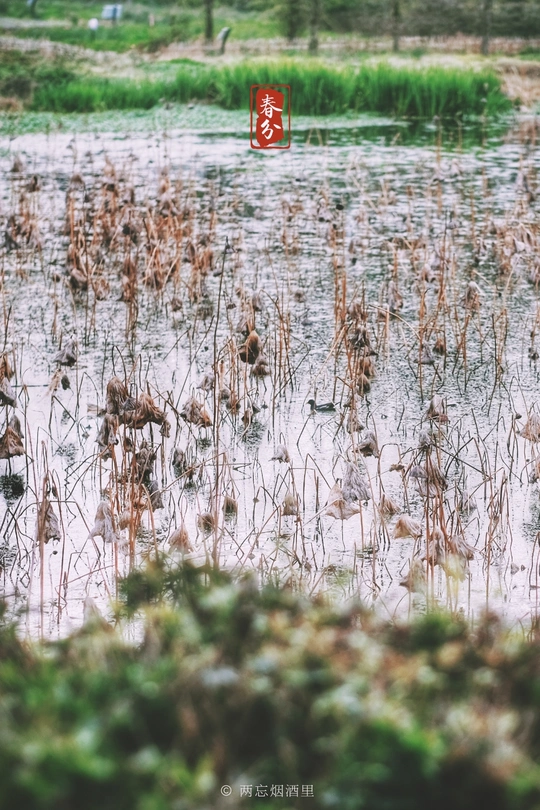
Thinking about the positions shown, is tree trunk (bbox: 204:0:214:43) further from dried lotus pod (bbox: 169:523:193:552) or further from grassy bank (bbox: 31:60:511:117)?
dried lotus pod (bbox: 169:523:193:552)

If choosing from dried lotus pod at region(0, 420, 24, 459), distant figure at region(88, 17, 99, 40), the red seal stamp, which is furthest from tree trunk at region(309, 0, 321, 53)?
dried lotus pod at region(0, 420, 24, 459)

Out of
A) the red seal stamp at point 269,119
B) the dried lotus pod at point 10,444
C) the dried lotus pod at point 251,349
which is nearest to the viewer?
the dried lotus pod at point 10,444

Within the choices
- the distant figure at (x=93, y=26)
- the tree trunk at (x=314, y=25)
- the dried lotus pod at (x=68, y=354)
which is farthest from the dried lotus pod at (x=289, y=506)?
the distant figure at (x=93, y=26)

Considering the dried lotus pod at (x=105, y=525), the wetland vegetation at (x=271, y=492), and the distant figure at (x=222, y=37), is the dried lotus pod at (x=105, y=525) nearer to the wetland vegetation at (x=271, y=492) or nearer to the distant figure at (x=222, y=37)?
the wetland vegetation at (x=271, y=492)

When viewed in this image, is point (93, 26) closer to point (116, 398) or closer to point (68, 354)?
point (68, 354)

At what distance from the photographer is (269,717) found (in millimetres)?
1283

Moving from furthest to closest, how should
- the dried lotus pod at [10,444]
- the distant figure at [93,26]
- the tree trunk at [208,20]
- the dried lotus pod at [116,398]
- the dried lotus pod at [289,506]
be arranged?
1. the tree trunk at [208,20]
2. the distant figure at [93,26]
3. the dried lotus pod at [10,444]
4. the dried lotus pod at [116,398]
5. the dried lotus pod at [289,506]

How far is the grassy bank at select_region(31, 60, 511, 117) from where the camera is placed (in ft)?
51.6

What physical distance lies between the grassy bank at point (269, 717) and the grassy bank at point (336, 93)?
14.7 meters

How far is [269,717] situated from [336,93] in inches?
620

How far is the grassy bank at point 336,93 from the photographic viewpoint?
15.7m

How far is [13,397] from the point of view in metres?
3.48

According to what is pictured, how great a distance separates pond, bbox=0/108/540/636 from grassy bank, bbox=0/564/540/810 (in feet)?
2.58

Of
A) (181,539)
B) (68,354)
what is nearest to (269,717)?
(181,539)
